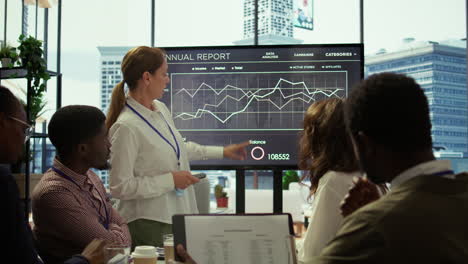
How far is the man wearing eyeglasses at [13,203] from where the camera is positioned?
1646 mm

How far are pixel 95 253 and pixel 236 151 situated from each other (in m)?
1.71

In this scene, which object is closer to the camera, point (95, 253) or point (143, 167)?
point (95, 253)

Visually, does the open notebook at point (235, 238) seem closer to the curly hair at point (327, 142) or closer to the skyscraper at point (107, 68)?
the curly hair at point (327, 142)

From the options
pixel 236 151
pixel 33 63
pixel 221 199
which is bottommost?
pixel 221 199

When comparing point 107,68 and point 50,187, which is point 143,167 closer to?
point 50,187

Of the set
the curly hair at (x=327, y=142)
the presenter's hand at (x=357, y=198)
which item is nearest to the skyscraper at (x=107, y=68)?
the curly hair at (x=327, y=142)

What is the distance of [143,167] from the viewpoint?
277 centimetres

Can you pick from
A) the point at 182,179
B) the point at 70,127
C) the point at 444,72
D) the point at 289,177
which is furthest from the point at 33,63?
the point at 444,72

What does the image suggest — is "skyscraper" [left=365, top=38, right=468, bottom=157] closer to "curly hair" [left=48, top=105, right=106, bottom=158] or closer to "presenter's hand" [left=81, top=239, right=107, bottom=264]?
"curly hair" [left=48, top=105, right=106, bottom=158]

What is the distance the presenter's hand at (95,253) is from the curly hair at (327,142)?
838mm

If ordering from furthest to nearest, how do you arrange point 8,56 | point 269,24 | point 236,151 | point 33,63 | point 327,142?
point 269,24
point 8,56
point 33,63
point 236,151
point 327,142

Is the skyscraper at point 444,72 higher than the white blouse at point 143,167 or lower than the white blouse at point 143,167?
higher

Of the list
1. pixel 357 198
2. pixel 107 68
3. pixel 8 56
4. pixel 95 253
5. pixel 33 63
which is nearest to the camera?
pixel 357 198

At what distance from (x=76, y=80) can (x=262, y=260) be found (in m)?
7.45
